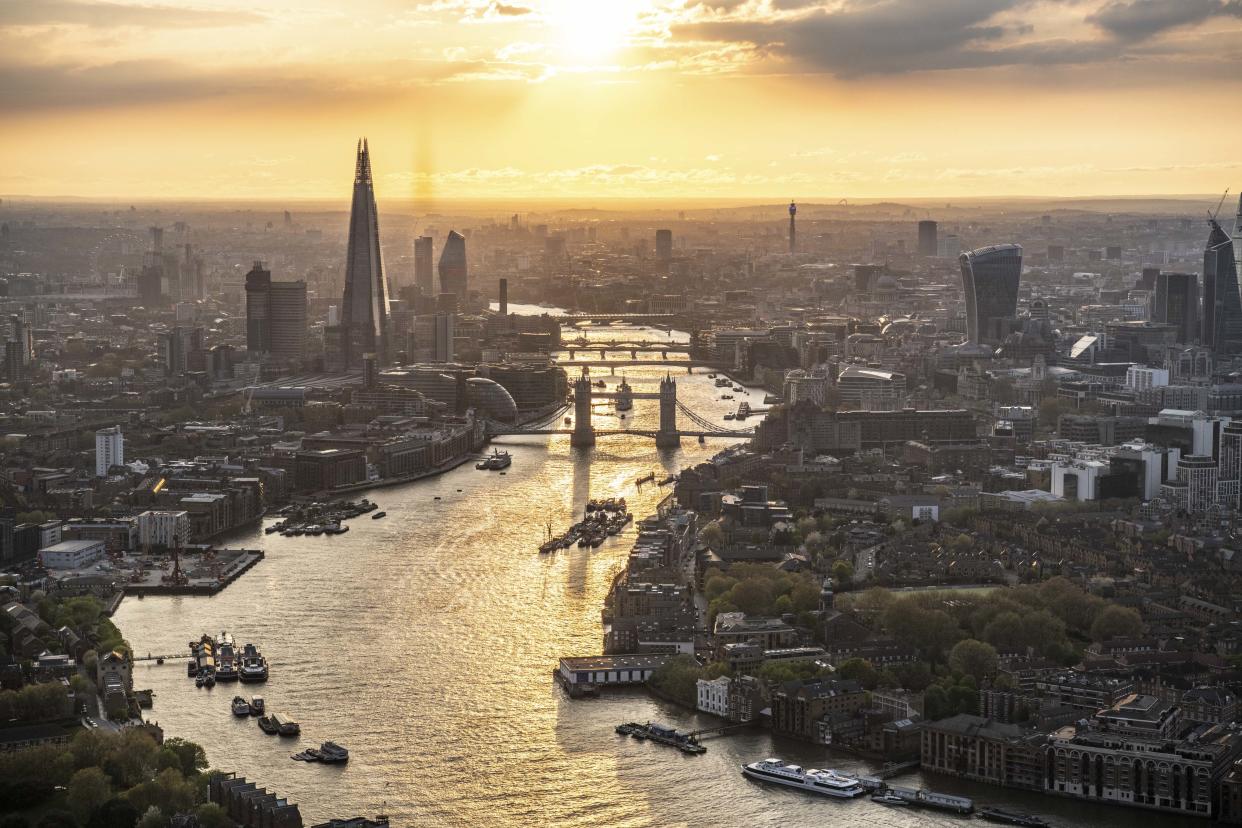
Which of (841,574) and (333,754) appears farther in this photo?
(841,574)

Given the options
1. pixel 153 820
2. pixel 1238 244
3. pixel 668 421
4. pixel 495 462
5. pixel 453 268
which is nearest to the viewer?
pixel 153 820

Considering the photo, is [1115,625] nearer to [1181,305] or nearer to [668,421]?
[668,421]

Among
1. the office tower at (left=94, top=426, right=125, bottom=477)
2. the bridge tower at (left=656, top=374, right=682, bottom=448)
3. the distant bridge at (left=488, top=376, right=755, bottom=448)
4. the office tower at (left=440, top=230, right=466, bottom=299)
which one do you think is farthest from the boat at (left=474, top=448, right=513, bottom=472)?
the office tower at (left=440, top=230, right=466, bottom=299)

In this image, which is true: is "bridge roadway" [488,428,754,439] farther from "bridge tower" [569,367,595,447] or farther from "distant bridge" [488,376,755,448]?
"bridge tower" [569,367,595,447]

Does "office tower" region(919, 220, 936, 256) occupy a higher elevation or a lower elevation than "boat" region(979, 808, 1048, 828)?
higher

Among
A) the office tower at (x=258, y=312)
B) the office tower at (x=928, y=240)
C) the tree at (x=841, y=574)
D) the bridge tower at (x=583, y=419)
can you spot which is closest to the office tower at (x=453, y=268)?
the office tower at (x=258, y=312)

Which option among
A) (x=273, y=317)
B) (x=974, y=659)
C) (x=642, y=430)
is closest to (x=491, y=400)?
(x=642, y=430)
